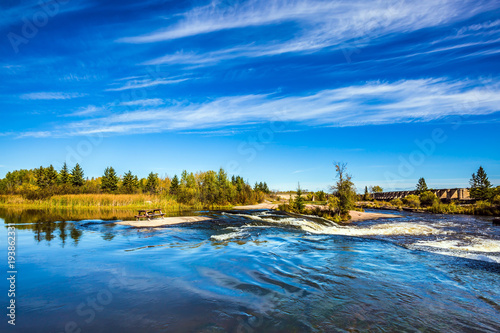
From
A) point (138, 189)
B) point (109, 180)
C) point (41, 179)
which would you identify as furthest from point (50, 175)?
point (138, 189)

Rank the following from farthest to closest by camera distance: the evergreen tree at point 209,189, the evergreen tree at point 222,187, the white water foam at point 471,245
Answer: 1. the evergreen tree at point 222,187
2. the evergreen tree at point 209,189
3. the white water foam at point 471,245

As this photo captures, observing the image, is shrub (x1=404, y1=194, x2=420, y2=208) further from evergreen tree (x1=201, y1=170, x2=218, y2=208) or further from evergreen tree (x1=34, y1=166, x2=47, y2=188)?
evergreen tree (x1=34, y1=166, x2=47, y2=188)

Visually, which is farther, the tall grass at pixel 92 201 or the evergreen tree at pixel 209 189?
the evergreen tree at pixel 209 189

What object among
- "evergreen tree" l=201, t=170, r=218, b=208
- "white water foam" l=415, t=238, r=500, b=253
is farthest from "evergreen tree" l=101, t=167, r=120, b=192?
"white water foam" l=415, t=238, r=500, b=253

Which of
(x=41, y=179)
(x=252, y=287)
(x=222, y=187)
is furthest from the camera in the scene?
(x=41, y=179)

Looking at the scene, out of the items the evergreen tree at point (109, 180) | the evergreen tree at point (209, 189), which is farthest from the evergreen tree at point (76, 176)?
the evergreen tree at point (209, 189)

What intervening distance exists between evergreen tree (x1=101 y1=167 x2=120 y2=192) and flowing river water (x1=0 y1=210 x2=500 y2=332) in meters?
59.5

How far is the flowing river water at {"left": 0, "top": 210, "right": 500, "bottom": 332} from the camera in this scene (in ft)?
18.3

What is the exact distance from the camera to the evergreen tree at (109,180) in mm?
68494

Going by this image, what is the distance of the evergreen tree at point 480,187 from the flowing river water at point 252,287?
47.1 m

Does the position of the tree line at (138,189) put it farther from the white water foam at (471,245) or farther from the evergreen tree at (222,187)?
the white water foam at (471,245)

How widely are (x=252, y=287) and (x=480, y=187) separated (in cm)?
6928

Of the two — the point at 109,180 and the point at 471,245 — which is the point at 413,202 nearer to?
the point at 471,245

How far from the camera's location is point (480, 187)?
54.8 metres
